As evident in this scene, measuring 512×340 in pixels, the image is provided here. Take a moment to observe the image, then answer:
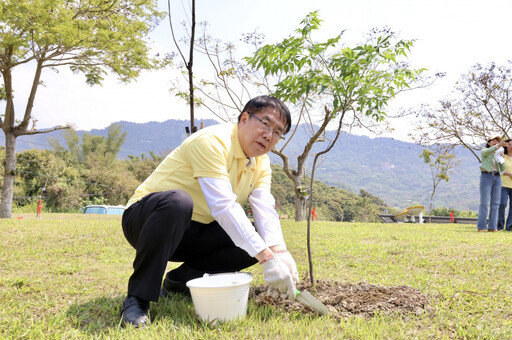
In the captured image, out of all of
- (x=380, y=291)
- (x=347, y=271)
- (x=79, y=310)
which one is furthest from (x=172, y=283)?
(x=347, y=271)

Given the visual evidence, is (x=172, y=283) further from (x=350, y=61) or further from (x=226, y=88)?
(x=226, y=88)

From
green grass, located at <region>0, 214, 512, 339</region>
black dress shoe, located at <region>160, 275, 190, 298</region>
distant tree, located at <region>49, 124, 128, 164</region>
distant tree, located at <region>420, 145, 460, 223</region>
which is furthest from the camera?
distant tree, located at <region>49, 124, 128, 164</region>

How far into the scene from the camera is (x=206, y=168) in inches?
73.7

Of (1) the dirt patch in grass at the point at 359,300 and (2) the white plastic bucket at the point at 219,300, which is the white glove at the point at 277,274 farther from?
(1) the dirt patch in grass at the point at 359,300

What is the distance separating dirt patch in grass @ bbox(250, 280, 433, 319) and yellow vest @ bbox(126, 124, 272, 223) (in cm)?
62

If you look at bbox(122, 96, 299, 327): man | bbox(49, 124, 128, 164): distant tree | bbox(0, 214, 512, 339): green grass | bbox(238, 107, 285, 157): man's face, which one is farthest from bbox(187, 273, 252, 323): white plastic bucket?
bbox(49, 124, 128, 164): distant tree

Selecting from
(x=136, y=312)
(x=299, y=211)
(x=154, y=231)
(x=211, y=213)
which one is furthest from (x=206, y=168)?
(x=299, y=211)

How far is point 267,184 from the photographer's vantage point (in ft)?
7.61

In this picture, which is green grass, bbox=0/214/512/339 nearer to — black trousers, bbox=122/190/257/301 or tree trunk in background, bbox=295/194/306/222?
black trousers, bbox=122/190/257/301

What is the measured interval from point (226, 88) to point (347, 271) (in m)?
8.49

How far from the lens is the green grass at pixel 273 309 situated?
67.1 inches

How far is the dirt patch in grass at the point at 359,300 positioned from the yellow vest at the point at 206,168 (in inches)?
24.6

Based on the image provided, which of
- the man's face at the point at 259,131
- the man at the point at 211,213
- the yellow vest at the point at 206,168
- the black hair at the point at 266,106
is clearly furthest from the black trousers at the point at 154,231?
the black hair at the point at 266,106

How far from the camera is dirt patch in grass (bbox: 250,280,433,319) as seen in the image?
77.9 inches
